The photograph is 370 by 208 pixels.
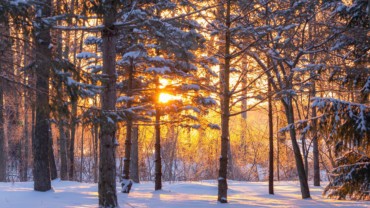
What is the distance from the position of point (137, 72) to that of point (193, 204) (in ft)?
18.4

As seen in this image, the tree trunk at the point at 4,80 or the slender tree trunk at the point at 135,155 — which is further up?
the tree trunk at the point at 4,80

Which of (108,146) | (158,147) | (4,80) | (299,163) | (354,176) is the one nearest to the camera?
(4,80)

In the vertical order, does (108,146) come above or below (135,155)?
above

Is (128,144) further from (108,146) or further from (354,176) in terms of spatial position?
(354,176)

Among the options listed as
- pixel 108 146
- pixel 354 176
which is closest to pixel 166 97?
pixel 108 146

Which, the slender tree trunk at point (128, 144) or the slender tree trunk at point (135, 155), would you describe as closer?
the slender tree trunk at point (128, 144)

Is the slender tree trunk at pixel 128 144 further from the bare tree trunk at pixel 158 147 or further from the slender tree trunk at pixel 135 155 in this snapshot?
the slender tree trunk at pixel 135 155

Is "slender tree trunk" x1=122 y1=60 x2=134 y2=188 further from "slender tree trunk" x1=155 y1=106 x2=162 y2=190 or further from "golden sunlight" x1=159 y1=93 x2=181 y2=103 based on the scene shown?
"slender tree trunk" x1=155 y1=106 x2=162 y2=190

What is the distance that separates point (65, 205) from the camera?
1055cm

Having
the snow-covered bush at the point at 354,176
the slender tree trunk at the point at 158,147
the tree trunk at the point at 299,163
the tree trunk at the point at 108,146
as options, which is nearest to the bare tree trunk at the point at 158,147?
the slender tree trunk at the point at 158,147

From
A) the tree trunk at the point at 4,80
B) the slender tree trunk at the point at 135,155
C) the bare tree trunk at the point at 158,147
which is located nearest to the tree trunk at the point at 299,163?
the bare tree trunk at the point at 158,147

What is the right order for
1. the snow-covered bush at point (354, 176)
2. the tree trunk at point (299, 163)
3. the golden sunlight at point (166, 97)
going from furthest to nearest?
1. the golden sunlight at point (166, 97)
2. the tree trunk at point (299, 163)
3. the snow-covered bush at point (354, 176)

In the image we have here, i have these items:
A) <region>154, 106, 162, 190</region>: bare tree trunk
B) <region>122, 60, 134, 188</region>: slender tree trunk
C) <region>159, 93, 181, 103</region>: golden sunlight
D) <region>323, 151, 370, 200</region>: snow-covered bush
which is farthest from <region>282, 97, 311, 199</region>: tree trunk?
<region>122, 60, 134, 188</region>: slender tree trunk

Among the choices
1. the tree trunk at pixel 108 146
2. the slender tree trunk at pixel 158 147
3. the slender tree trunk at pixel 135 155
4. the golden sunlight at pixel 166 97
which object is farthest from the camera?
the slender tree trunk at pixel 135 155
